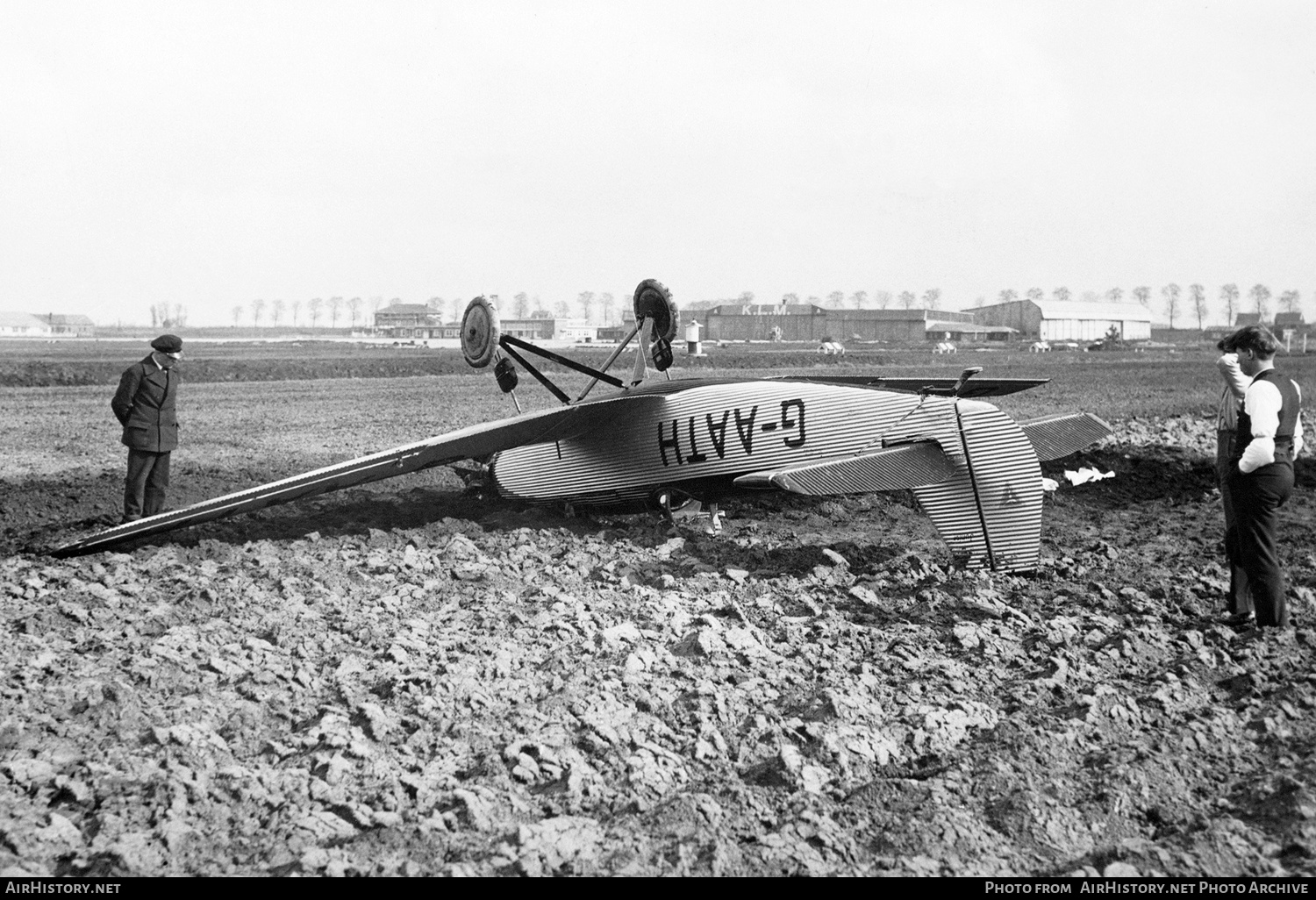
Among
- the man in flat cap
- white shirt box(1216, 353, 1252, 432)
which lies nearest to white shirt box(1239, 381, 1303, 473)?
white shirt box(1216, 353, 1252, 432)

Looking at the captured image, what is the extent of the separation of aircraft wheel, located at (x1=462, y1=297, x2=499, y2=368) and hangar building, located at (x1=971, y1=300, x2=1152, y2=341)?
109 m

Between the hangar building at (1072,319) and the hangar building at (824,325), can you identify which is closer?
the hangar building at (824,325)

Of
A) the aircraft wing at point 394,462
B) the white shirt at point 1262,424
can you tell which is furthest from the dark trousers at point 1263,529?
the aircraft wing at point 394,462

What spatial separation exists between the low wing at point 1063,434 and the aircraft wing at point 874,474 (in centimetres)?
178

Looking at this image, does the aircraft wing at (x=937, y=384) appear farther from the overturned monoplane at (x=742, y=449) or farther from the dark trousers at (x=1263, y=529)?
the dark trousers at (x=1263, y=529)

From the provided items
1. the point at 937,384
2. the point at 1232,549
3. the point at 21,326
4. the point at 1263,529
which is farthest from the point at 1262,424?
the point at 21,326

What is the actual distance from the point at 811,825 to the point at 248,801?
2282 millimetres

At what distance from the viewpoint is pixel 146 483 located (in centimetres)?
1010

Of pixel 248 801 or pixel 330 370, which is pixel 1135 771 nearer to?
pixel 248 801

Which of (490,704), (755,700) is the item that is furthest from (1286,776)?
(490,704)

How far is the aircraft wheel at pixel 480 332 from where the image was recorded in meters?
10.2

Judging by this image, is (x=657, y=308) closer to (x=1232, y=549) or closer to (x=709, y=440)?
(x=709, y=440)

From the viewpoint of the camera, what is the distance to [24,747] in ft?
16.1

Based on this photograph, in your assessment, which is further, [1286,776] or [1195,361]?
[1195,361]
